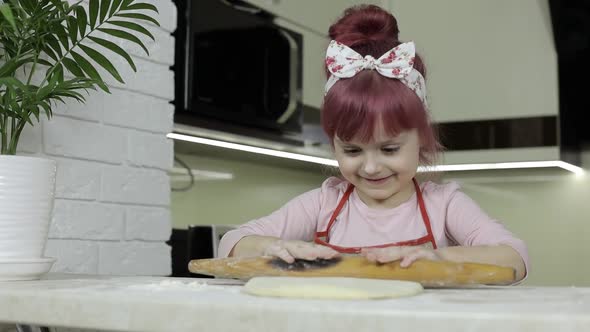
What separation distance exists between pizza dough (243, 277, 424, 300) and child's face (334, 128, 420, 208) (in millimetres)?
471

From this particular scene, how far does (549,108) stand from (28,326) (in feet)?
8.52

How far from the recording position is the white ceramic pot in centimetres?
109

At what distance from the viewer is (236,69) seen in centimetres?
244

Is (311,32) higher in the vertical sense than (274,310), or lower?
higher

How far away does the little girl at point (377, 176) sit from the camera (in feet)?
4.10

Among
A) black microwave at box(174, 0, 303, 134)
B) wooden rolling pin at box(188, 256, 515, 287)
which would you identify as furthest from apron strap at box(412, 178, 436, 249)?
black microwave at box(174, 0, 303, 134)

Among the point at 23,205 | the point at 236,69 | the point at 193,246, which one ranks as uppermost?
the point at 236,69

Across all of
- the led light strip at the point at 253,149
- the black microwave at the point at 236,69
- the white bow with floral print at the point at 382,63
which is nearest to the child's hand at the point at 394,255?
the white bow with floral print at the point at 382,63

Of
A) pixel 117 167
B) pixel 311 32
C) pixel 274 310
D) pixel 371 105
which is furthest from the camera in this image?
pixel 311 32

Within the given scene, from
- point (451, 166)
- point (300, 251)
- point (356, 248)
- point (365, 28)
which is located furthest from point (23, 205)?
point (451, 166)

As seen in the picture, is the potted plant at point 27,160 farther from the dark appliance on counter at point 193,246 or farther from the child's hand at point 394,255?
the dark appliance on counter at point 193,246

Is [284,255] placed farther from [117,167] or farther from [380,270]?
[117,167]

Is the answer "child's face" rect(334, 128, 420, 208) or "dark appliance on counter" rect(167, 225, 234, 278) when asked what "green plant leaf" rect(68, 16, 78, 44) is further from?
"dark appliance on counter" rect(167, 225, 234, 278)

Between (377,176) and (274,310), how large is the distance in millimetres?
668
